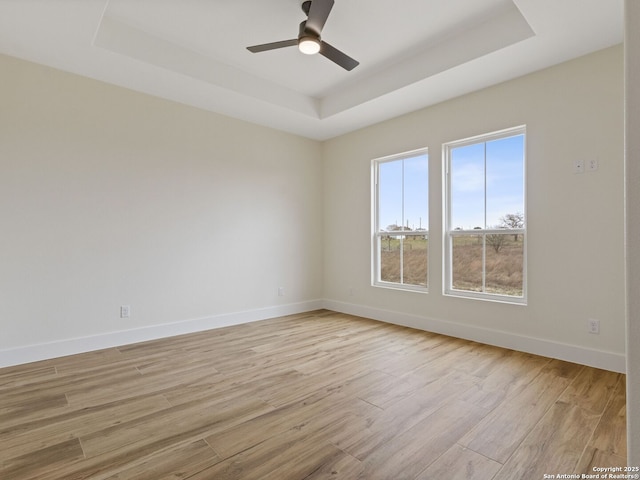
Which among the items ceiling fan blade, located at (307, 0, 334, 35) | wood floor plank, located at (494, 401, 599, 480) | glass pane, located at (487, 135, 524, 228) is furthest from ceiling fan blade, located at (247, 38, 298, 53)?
wood floor plank, located at (494, 401, 599, 480)

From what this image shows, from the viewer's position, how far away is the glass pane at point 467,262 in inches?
150

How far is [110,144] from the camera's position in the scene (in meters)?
3.56

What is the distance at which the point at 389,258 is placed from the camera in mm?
4801

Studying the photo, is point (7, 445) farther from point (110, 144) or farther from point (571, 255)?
point (571, 255)

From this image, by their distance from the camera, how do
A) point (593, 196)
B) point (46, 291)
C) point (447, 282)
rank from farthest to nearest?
point (447, 282) → point (46, 291) → point (593, 196)

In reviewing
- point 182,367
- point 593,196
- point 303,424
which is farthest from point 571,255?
point 182,367

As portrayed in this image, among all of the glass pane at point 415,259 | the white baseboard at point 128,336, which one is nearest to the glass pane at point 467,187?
the glass pane at point 415,259

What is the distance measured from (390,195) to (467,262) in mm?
1494

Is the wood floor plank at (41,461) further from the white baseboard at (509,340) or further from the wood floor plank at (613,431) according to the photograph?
the white baseboard at (509,340)

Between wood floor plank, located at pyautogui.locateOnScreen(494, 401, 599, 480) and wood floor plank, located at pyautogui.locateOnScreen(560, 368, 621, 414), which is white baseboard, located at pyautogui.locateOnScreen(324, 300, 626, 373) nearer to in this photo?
wood floor plank, located at pyautogui.locateOnScreen(560, 368, 621, 414)

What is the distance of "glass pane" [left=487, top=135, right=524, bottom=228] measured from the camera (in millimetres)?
3492

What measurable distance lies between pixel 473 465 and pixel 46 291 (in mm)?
3844

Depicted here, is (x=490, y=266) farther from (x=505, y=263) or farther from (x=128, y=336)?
(x=128, y=336)

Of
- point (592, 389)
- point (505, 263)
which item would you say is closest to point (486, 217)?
point (505, 263)
